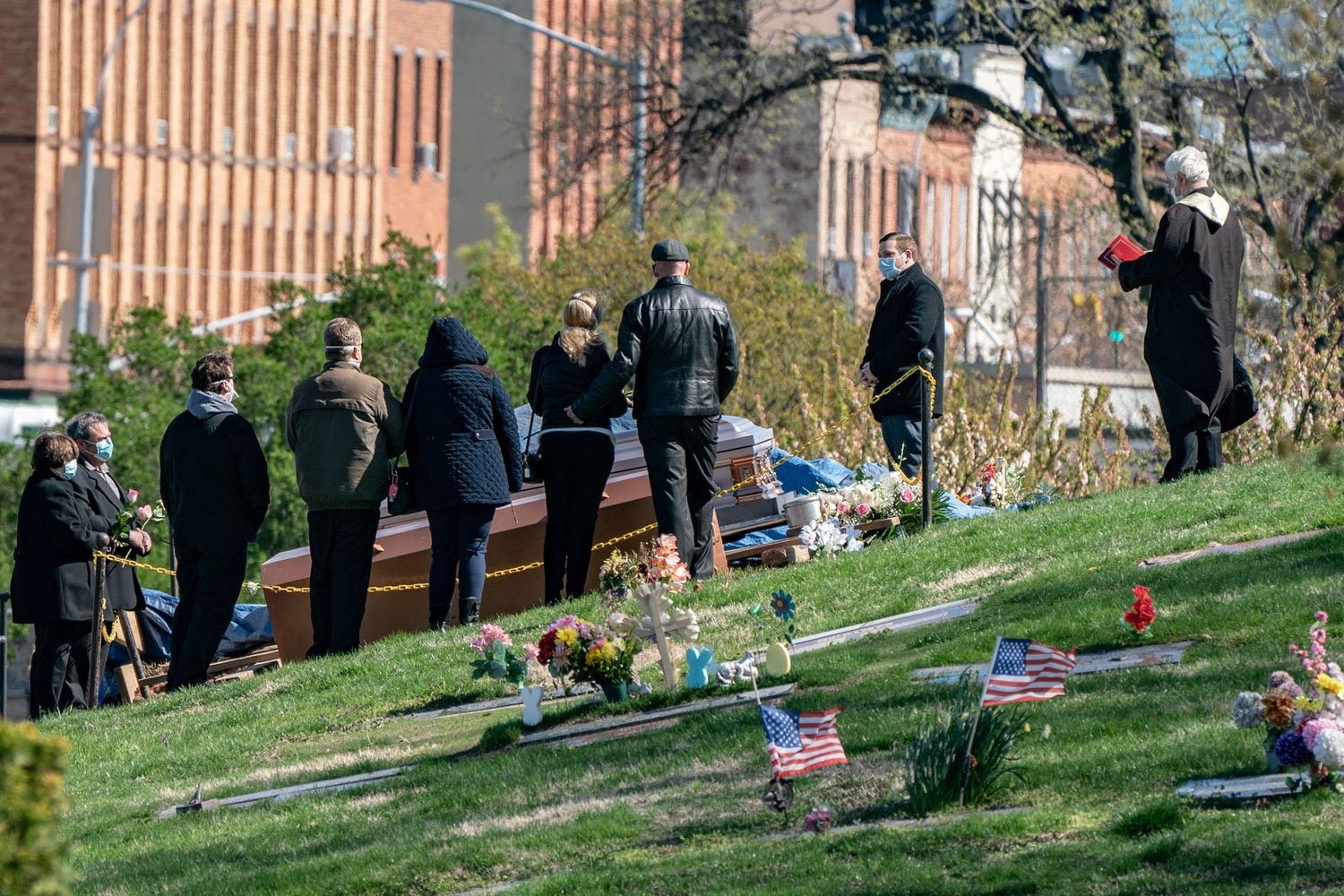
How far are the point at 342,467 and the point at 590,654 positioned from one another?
10.7 feet

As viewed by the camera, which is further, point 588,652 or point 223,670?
point 223,670

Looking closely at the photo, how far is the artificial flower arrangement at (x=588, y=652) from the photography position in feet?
34.4

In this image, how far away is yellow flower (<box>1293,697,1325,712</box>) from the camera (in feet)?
25.6

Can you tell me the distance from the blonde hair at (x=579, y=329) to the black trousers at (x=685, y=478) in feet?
1.86

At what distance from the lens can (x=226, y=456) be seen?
44.5 ft

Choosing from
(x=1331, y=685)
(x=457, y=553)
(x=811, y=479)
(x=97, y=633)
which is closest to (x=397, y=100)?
(x=811, y=479)

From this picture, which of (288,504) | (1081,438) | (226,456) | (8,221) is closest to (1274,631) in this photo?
(226,456)

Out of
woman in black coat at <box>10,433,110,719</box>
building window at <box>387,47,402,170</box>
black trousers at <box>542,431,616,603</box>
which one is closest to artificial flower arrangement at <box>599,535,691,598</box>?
black trousers at <box>542,431,616,603</box>

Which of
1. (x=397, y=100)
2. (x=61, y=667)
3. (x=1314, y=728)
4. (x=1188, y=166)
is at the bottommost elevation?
(x=61, y=667)

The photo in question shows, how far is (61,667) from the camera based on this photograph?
1412 centimetres

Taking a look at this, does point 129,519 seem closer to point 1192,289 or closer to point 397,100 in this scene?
point 1192,289

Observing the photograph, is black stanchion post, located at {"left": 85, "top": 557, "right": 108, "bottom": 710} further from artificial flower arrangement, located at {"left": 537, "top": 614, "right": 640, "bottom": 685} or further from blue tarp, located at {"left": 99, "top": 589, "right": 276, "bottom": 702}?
artificial flower arrangement, located at {"left": 537, "top": 614, "right": 640, "bottom": 685}

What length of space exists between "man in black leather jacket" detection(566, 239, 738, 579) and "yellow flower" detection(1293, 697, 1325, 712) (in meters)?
5.99

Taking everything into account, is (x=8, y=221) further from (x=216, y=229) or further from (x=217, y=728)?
(x=217, y=728)
